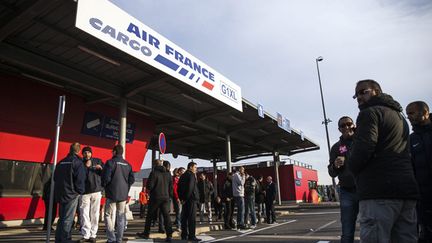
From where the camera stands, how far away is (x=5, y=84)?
36.1 ft

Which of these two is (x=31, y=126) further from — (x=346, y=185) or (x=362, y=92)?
(x=362, y=92)

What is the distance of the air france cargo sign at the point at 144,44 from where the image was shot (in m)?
7.59

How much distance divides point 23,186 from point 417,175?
478 inches

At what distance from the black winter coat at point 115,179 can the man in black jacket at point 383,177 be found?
479 cm

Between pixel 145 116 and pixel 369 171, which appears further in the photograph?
pixel 145 116

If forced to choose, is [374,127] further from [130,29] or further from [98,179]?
[130,29]

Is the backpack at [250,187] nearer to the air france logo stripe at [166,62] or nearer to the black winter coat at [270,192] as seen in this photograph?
the black winter coat at [270,192]

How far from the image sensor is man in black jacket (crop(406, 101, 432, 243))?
12.3ft

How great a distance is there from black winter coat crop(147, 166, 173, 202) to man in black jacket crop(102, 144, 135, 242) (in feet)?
3.35

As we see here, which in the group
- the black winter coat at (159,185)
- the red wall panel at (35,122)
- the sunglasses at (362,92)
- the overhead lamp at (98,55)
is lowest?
the black winter coat at (159,185)

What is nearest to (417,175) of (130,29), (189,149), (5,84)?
(130,29)

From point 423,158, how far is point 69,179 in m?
5.48

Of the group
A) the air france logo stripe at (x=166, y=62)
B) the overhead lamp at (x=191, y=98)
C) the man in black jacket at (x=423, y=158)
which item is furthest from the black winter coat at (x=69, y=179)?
the overhead lamp at (x=191, y=98)

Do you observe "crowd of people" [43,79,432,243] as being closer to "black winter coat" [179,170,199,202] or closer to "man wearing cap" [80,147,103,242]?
"man wearing cap" [80,147,103,242]
